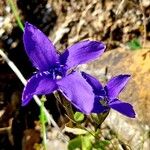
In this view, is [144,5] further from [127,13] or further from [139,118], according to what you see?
[139,118]

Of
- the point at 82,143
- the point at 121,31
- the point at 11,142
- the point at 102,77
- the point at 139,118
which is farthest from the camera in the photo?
the point at 121,31

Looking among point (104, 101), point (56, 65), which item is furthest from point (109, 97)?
point (56, 65)

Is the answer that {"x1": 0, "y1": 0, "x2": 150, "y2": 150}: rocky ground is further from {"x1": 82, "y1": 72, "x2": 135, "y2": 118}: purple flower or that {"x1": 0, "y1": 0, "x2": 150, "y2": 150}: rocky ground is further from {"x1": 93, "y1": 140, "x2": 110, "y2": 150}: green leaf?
{"x1": 82, "y1": 72, "x2": 135, "y2": 118}: purple flower

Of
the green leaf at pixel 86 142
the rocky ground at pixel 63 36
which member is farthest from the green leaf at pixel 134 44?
the green leaf at pixel 86 142

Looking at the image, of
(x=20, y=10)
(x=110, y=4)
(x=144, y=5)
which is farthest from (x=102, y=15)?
(x=20, y=10)

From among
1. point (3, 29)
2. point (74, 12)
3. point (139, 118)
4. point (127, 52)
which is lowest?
point (139, 118)

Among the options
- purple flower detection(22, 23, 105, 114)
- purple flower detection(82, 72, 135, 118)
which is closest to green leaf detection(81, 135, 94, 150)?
purple flower detection(82, 72, 135, 118)

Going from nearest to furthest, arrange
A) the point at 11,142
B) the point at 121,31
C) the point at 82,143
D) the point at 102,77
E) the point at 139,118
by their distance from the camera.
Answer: the point at 82,143
the point at 139,118
the point at 102,77
the point at 11,142
the point at 121,31

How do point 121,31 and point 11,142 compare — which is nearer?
point 11,142

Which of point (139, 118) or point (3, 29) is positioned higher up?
point (3, 29)
